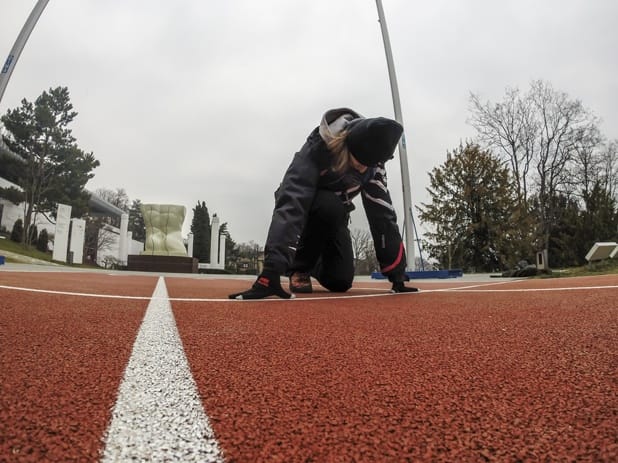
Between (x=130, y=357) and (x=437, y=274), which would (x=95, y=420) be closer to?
(x=130, y=357)

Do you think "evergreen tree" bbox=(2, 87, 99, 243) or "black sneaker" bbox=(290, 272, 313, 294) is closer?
"black sneaker" bbox=(290, 272, 313, 294)

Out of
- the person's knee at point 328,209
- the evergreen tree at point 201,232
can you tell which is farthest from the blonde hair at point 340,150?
the evergreen tree at point 201,232

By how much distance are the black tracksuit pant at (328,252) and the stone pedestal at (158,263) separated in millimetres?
17915

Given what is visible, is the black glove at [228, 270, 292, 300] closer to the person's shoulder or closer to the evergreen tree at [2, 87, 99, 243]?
the person's shoulder

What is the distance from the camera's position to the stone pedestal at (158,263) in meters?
19.3

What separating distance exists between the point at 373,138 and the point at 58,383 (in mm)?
2082

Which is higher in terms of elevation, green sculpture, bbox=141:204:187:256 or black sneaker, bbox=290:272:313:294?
green sculpture, bbox=141:204:187:256

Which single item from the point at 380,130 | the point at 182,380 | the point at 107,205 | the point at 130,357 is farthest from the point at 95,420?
the point at 107,205

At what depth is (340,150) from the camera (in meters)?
2.55

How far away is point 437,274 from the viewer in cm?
934

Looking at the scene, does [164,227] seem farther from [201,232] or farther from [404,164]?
[201,232]

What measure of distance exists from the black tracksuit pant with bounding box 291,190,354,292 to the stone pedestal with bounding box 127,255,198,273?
17.9 meters

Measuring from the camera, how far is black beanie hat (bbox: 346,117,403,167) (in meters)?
2.29

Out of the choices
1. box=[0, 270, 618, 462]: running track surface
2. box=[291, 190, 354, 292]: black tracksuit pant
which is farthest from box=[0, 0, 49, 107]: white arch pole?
box=[0, 270, 618, 462]: running track surface
